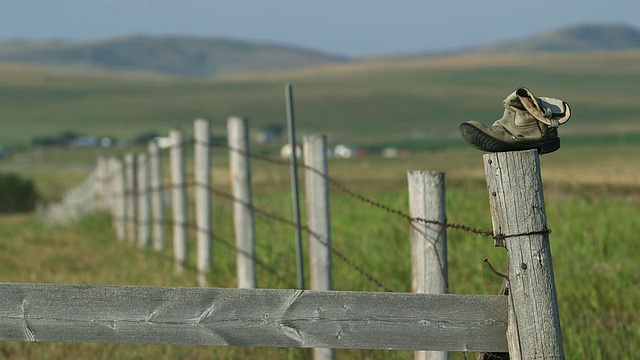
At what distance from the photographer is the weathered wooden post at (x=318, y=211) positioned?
256 inches

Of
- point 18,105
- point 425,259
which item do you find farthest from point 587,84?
point 425,259

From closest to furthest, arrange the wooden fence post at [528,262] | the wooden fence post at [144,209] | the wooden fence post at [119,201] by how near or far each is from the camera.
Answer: the wooden fence post at [528,262] → the wooden fence post at [144,209] → the wooden fence post at [119,201]

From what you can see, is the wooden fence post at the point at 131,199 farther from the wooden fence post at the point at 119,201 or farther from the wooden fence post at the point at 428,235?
the wooden fence post at the point at 428,235

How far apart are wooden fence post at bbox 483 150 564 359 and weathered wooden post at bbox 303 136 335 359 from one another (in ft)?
9.19

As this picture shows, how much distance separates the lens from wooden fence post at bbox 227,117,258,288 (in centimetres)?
898

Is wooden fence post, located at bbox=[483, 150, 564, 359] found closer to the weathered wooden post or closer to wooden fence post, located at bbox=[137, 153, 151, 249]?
the weathered wooden post

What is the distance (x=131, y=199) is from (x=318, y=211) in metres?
10.9

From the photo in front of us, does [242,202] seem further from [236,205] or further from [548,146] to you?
[548,146]

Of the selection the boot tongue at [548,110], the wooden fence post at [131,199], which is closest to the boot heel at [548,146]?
the boot tongue at [548,110]

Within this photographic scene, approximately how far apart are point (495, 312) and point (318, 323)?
0.60 metres

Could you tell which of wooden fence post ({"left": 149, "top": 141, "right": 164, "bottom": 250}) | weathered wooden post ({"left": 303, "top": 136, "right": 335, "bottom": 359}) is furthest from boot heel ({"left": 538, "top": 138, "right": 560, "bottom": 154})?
wooden fence post ({"left": 149, "top": 141, "right": 164, "bottom": 250})

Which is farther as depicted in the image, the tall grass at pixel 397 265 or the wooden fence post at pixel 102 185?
the wooden fence post at pixel 102 185

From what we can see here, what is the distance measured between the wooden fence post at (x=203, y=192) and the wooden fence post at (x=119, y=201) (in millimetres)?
6413

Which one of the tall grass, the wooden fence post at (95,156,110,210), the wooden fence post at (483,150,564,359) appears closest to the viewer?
the wooden fence post at (483,150,564,359)
